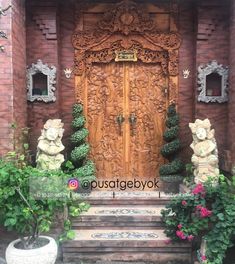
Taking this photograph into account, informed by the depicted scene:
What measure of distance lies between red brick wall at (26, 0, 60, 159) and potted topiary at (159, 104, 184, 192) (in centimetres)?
176

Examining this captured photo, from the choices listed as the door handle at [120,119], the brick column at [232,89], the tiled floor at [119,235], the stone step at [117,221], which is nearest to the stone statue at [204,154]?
the brick column at [232,89]

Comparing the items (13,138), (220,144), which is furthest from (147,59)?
(13,138)

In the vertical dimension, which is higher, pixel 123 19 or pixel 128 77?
pixel 123 19

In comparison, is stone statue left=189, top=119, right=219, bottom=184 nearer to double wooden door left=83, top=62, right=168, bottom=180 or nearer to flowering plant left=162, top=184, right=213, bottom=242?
flowering plant left=162, top=184, right=213, bottom=242

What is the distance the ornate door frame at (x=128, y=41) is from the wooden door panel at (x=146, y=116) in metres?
0.16

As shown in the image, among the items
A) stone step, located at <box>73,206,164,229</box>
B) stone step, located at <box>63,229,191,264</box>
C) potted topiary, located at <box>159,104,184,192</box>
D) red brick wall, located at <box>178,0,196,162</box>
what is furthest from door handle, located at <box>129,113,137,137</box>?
stone step, located at <box>63,229,191,264</box>

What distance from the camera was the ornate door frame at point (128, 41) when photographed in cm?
597

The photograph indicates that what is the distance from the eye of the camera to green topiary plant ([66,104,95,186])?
568 centimetres

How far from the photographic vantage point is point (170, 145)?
5809mm

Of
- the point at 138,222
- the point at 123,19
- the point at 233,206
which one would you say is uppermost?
the point at 123,19

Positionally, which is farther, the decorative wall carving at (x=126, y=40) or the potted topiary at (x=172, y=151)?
the decorative wall carving at (x=126, y=40)

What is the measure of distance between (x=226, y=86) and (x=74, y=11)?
268 cm

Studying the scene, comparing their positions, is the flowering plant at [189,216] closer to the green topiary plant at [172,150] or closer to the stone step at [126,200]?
the stone step at [126,200]

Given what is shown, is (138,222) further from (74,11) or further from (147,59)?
(74,11)
